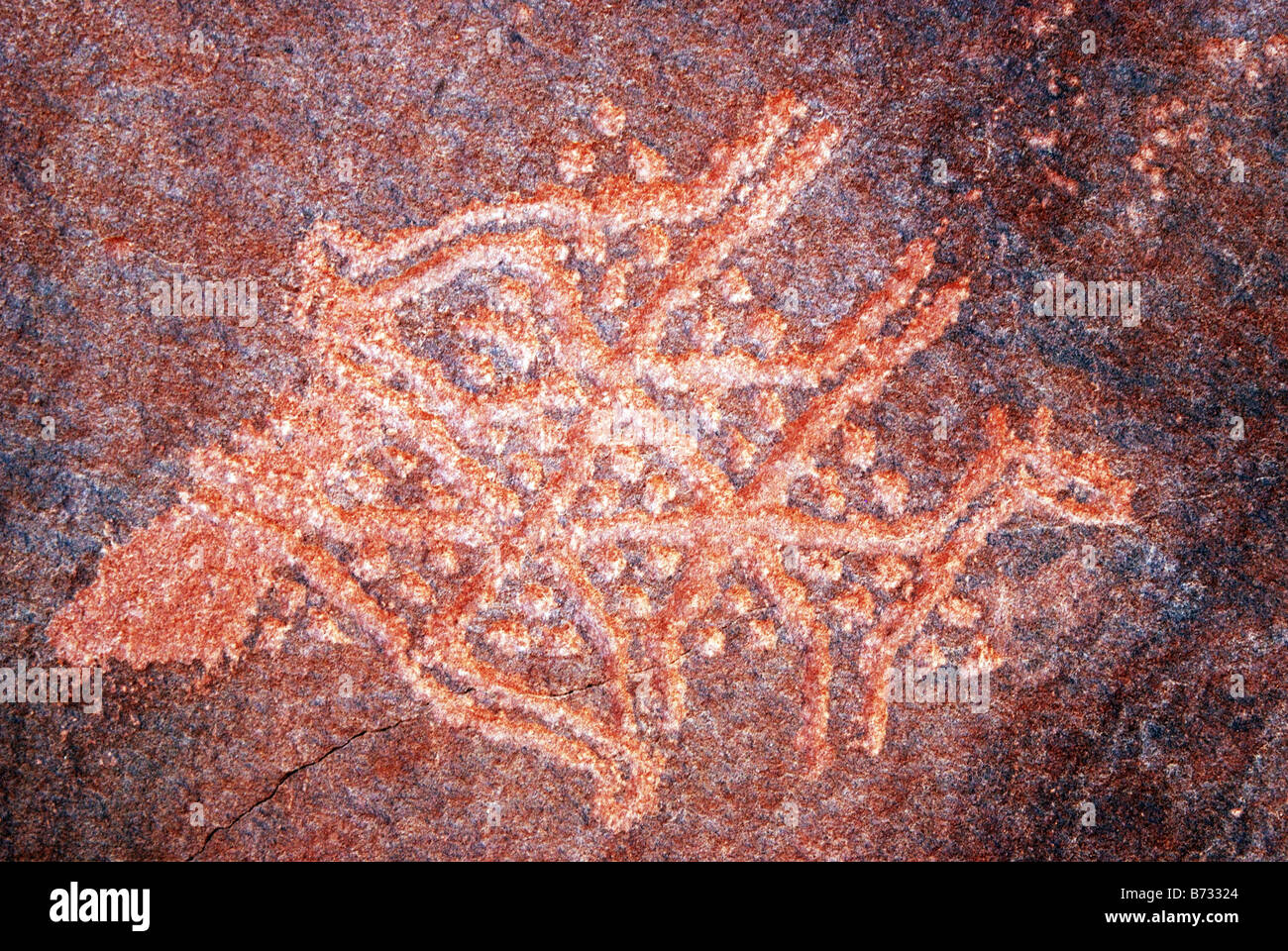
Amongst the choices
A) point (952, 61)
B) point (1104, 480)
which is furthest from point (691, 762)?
point (952, 61)

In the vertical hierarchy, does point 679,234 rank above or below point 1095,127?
below

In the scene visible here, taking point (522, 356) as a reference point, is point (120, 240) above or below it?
above

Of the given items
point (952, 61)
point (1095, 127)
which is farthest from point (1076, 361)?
point (952, 61)

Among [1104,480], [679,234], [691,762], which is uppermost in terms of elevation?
[679,234]

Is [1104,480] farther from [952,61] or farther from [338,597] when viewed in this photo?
[338,597]

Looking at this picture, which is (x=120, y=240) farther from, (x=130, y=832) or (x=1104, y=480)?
(x=1104, y=480)

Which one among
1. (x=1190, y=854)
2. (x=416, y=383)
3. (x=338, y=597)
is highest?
(x=416, y=383)
